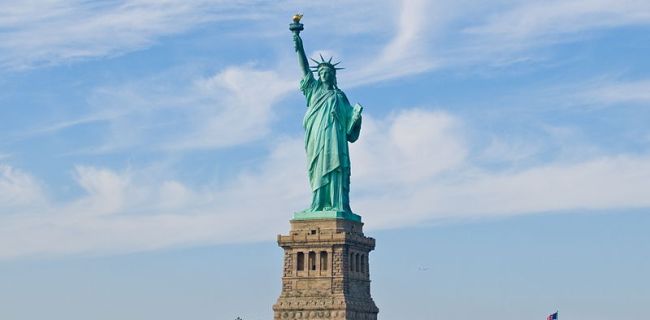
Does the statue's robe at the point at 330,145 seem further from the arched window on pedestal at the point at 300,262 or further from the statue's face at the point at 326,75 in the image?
the arched window on pedestal at the point at 300,262

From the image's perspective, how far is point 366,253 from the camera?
98188 millimetres

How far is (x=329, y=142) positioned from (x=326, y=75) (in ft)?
12.9

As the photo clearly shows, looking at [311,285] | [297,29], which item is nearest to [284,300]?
[311,285]

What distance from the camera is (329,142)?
96.1 metres

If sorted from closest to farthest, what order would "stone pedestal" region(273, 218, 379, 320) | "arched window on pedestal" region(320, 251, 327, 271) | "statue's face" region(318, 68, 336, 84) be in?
"stone pedestal" region(273, 218, 379, 320) < "arched window on pedestal" region(320, 251, 327, 271) < "statue's face" region(318, 68, 336, 84)

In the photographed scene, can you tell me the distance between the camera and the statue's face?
97062 mm

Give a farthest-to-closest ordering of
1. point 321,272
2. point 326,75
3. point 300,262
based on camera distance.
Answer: point 326,75, point 300,262, point 321,272

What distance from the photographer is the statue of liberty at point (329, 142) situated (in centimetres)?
9588

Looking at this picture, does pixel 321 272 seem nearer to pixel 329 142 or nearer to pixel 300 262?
pixel 300 262

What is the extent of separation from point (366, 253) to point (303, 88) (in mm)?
10115

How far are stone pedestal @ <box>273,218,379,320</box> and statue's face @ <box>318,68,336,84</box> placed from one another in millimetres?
8027

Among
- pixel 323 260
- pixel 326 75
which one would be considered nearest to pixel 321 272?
pixel 323 260

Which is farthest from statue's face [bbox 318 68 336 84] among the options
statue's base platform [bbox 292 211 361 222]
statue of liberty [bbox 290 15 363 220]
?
statue's base platform [bbox 292 211 361 222]

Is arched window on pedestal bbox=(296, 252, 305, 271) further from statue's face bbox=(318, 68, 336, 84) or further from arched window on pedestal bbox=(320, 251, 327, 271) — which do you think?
statue's face bbox=(318, 68, 336, 84)
